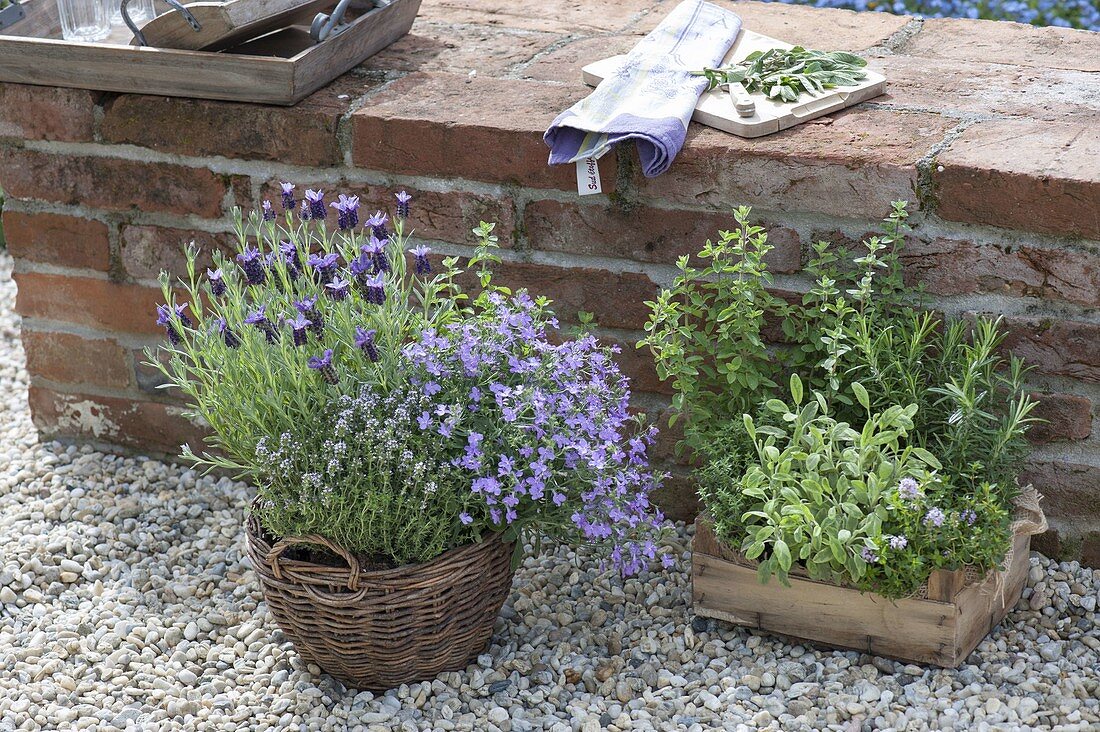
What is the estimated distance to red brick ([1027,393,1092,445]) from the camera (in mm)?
2125

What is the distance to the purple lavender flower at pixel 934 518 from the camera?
184 centimetres

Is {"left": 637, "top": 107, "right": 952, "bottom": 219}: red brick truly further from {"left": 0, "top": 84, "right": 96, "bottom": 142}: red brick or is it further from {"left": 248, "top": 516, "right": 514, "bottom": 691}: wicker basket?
{"left": 0, "top": 84, "right": 96, "bottom": 142}: red brick

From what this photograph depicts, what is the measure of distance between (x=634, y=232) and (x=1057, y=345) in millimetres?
755

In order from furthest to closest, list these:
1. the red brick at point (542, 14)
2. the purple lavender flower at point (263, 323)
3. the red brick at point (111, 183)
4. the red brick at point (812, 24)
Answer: the red brick at point (542, 14)
the red brick at point (812, 24)
the red brick at point (111, 183)
the purple lavender flower at point (263, 323)

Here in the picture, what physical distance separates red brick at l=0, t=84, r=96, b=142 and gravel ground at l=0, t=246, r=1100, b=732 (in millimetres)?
829

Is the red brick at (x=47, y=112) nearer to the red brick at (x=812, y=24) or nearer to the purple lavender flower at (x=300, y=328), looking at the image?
the purple lavender flower at (x=300, y=328)

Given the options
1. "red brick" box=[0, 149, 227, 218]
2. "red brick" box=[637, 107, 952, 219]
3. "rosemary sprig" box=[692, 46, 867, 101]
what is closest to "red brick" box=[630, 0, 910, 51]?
"rosemary sprig" box=[692, 46, 867, 101]

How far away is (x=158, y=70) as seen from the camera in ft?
8.00

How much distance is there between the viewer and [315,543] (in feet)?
6.38

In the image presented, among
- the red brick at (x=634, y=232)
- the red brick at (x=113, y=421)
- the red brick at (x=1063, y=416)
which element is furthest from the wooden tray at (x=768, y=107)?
the red brick at (x=113, y=421)

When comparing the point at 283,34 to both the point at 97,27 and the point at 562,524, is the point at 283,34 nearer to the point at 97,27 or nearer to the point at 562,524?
the point at 97,27

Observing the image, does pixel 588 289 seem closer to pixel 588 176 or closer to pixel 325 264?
pixel 588 176

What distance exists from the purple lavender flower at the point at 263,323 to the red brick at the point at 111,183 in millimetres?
673

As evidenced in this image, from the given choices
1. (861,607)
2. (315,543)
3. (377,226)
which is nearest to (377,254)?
(377,226)
